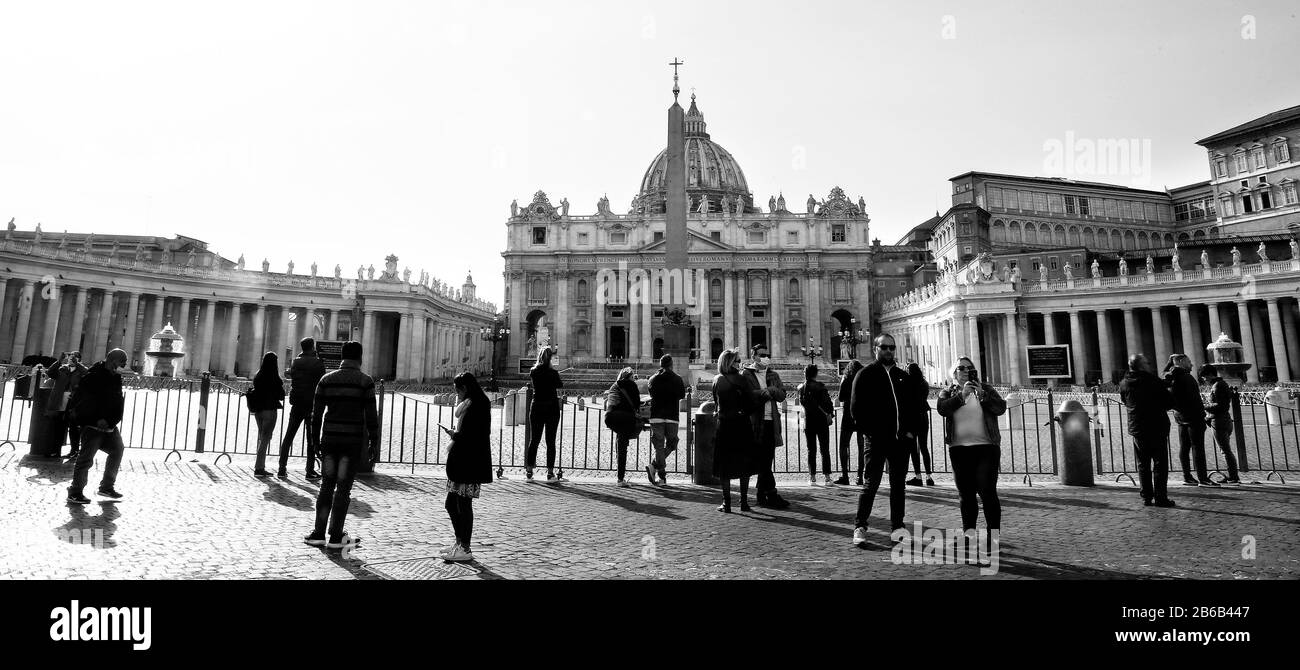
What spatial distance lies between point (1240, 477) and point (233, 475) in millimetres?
15916

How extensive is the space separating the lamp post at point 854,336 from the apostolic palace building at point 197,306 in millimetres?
42245

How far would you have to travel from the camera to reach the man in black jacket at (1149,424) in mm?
7359

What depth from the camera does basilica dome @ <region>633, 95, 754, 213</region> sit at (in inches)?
3484

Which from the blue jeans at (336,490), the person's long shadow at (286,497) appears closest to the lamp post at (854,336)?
the person's long shadow at (286,497)

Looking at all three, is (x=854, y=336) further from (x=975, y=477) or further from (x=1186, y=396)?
(x=975, y=477)

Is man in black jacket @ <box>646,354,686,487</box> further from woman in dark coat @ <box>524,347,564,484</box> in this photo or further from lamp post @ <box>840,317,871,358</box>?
lamp post @ <box>840,317,871,358</box>

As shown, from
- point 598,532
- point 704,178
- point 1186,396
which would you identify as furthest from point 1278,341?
point 704,178

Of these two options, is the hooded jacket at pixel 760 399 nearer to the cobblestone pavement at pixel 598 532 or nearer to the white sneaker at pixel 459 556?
the cobblestone pavement at pixel 598 532

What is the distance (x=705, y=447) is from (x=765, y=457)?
1858mm

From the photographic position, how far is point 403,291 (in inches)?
2167

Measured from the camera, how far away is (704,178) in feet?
300
